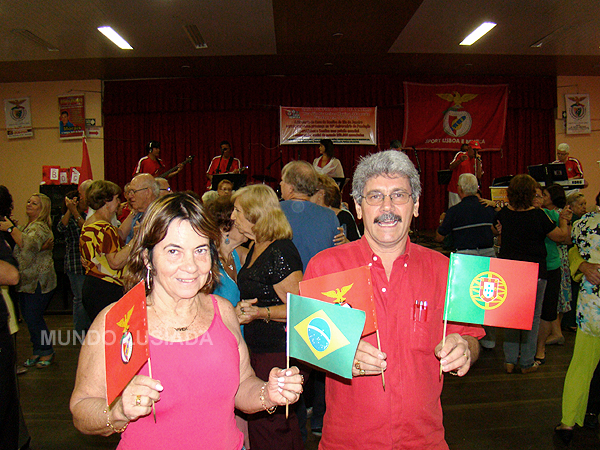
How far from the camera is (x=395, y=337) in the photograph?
1461 millimetres

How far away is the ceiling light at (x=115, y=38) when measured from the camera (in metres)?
7.10

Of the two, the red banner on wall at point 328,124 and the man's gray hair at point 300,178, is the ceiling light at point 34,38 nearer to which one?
the red banner on wall at point 328,124

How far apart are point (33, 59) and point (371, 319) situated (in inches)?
393

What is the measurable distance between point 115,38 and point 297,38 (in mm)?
3277

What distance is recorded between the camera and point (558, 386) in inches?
148

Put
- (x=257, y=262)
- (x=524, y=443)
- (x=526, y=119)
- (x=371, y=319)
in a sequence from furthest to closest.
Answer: (x=526, y=119) < (x=524, y=443) < (x=257, y=262) < (x=371, y=319)

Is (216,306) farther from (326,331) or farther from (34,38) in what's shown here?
(34,38)

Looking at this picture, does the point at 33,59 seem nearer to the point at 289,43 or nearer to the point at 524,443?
the point at 289,43

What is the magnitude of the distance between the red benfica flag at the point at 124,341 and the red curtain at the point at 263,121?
9.11 meters

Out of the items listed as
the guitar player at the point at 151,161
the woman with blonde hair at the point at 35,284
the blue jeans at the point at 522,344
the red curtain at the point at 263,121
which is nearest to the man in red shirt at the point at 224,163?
the red curtain at the point at 263,121

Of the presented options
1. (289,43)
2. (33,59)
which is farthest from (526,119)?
(33,59)

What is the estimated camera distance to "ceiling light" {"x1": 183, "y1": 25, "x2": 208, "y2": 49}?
7.05 metres

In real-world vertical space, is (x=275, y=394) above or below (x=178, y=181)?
below

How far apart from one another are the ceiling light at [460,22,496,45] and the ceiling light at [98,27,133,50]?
6.30m
